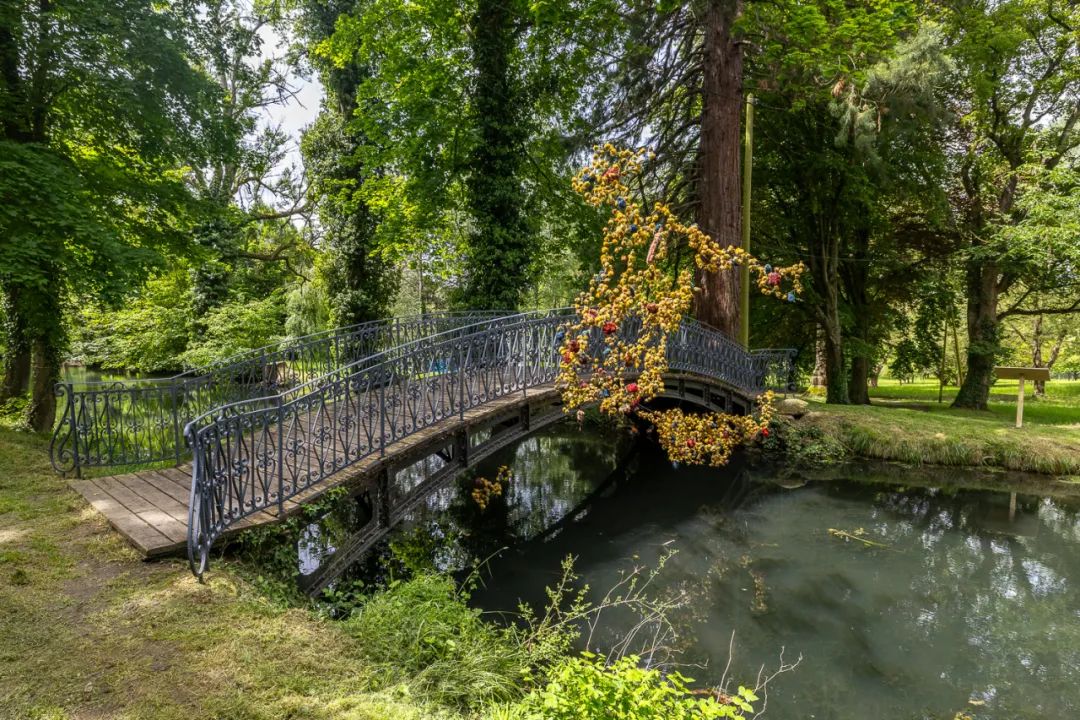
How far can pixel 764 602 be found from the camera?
6426 mm

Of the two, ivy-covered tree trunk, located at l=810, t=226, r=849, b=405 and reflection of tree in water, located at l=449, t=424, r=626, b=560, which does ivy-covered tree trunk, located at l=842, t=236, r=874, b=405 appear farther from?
reflection of tree in water, located at l=449, t=424, r=626, b=560

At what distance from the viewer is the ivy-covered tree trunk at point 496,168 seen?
12492 mm

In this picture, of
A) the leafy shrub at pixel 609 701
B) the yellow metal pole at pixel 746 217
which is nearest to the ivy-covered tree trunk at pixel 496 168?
the yellow metal pole at pixel 746 217

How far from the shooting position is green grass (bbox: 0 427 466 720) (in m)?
2.83

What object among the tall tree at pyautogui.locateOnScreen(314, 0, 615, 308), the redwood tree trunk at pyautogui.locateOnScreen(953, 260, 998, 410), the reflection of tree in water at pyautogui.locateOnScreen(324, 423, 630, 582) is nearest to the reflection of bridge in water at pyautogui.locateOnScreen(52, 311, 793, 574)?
the reflection of tree in water at pyautogui.locateOnScreen(324, 423, 630, 582)

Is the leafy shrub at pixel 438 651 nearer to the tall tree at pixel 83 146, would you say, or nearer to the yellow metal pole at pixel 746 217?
the tall tree at pixel 83 146

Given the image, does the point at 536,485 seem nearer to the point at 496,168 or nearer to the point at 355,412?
the point at 355,412

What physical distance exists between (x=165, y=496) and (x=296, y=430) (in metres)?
1.93

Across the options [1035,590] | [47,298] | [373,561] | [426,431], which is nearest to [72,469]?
[47,298]

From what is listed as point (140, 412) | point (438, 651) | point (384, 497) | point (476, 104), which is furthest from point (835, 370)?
point (140, 412)

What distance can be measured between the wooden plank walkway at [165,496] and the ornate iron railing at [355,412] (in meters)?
0.09

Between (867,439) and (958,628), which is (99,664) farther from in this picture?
(867,439)

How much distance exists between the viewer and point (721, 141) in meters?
11.7

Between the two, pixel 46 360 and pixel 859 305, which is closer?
pixel 46 360
